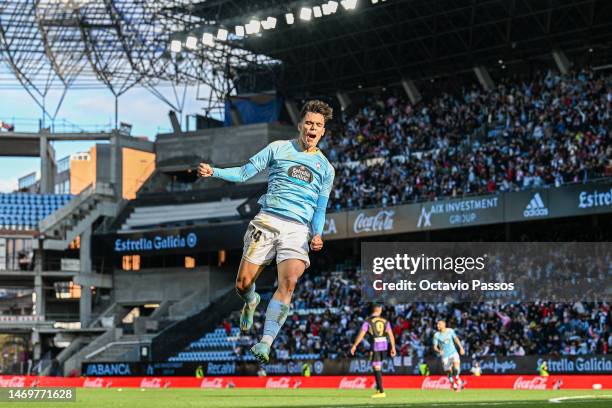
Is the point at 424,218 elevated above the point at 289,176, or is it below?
above

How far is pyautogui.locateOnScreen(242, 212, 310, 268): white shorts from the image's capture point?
39.9 feet

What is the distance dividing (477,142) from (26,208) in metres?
30.7

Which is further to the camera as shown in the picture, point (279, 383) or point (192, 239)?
point (192, 239)

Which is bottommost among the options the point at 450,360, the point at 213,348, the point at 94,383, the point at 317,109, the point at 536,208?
the point at 94,383

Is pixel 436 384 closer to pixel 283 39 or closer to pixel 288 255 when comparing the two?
pixel 288 255

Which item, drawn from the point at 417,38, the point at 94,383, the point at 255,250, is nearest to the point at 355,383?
the point at 94,383

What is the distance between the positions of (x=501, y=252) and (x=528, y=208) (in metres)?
2.12

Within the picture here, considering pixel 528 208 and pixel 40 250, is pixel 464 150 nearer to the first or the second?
pixel 528 208

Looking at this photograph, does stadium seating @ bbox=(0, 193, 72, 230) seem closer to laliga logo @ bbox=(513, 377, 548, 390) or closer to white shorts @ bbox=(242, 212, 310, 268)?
laliga logo @ bbox=(513, 377, 548, 390)

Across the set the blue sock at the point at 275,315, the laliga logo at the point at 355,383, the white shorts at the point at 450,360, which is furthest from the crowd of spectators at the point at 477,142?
the blue sock at the point at 275,315

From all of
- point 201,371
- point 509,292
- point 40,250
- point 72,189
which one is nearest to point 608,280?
point 509,292

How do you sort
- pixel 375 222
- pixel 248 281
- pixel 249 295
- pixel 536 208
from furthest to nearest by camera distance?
pixel 375 222 → pixel 536 208 → pixel 249 295 → pixel 248 281

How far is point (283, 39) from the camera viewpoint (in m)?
60.5

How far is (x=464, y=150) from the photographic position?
51062mm
